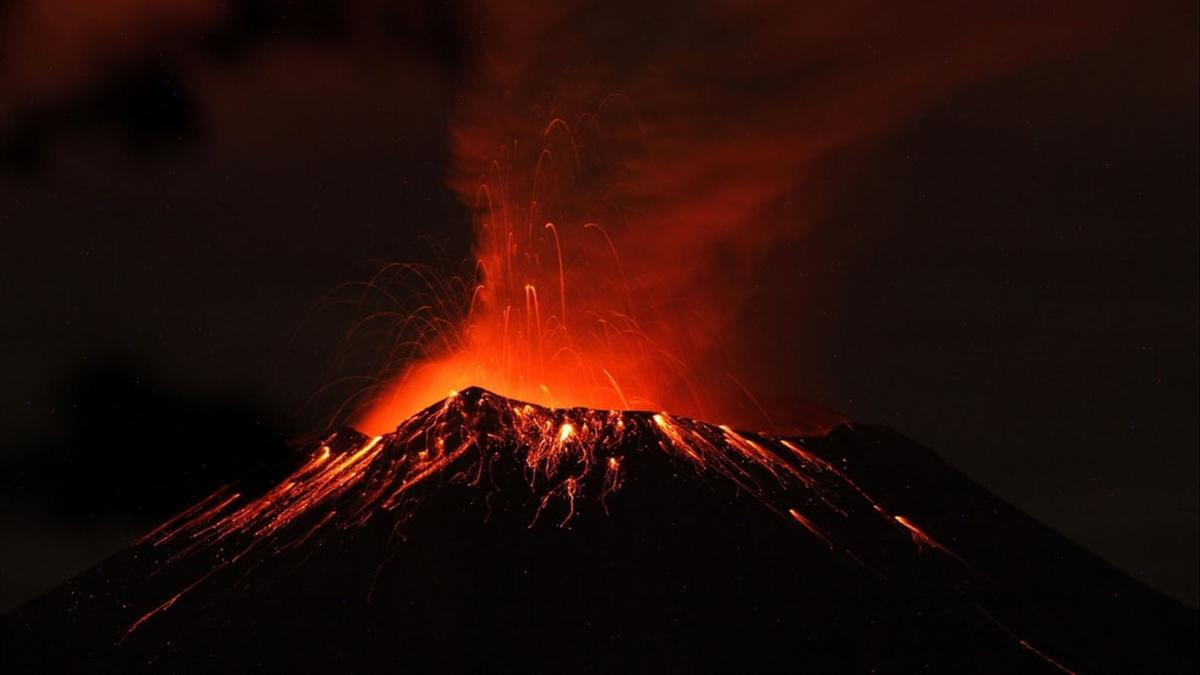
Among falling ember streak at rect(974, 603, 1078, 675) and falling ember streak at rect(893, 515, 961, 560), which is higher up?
falling ember streak at rect(893, 515, 961, 560)

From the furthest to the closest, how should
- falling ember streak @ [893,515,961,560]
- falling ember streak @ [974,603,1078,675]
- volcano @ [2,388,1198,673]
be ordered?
falling ember streak @ [893,515,961,560], falling ember streak @ [974,603,1078,675], volcano @ [2,388,1198,673]

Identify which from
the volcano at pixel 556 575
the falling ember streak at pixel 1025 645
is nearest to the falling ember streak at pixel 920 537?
the volcano at pixel 556 575

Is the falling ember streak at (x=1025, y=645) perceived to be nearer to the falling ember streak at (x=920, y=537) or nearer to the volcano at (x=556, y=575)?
the volcano at (x=556, y=575)

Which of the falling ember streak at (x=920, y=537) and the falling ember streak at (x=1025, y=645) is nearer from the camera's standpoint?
the falling ember streak at (x=1025, y=645)

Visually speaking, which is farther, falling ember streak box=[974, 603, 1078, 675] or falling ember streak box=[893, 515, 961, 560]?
falling ember streak box=[893, 515, 961, 560]

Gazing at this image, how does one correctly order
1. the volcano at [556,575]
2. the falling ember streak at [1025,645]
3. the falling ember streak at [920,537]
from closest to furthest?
the volcano at [556,575], the falling ember streak at [1025,645], the falling ember streak at [920,537]

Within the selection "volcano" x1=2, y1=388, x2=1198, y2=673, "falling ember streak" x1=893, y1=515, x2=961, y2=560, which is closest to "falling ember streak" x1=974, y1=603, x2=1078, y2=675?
"volcano" x1=2, y1=388, x2=1198, y2=673

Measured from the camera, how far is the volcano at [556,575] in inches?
1313

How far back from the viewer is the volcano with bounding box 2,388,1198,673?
33344 mm

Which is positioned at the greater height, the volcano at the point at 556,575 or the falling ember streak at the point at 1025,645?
the volcano at the point at 556,575

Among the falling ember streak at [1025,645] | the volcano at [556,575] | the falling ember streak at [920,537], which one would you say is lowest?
the falling ember streak at [1025,645]

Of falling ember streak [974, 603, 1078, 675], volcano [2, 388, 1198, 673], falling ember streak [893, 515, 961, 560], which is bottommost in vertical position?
falling ember streak [974, 603, 1078, 675]

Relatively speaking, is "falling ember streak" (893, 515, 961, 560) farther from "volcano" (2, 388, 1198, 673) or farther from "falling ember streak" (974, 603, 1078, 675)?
"falling ember streak" (974, 603, 1078, 675)

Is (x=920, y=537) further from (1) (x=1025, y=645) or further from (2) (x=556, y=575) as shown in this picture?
(2) (x=556, y=575)
